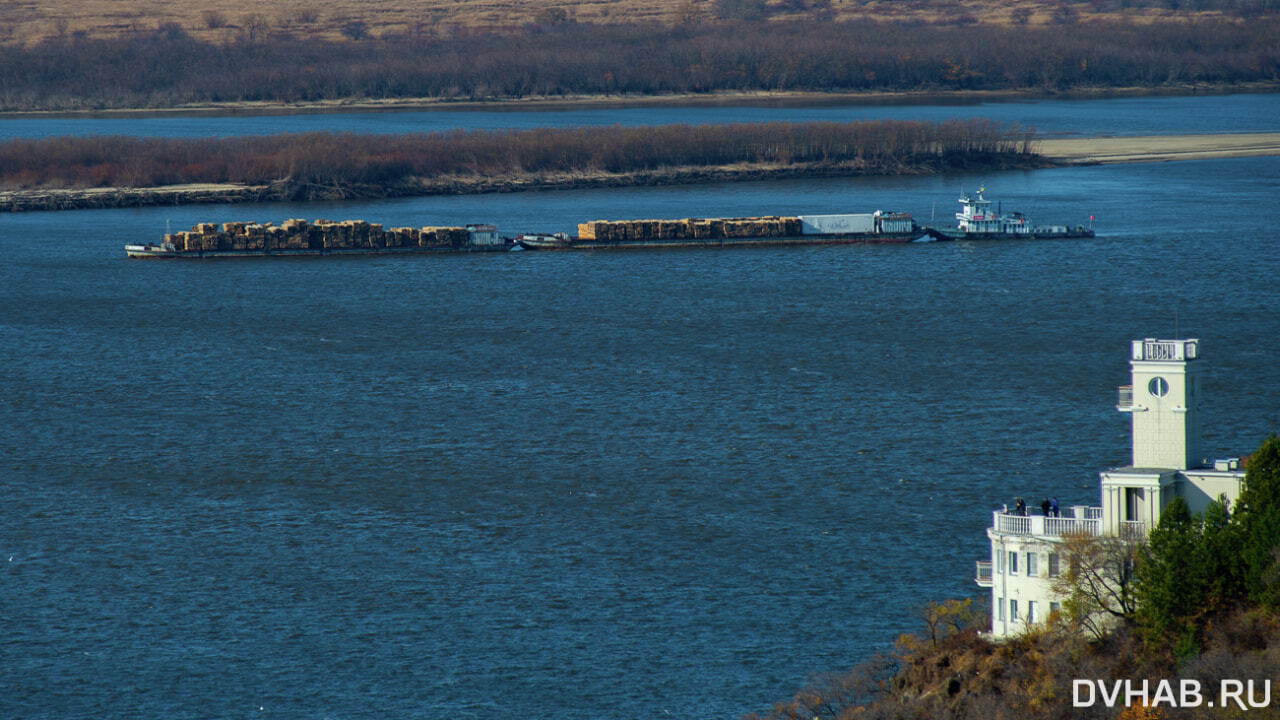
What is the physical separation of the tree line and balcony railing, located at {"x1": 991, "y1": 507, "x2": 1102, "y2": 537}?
133551 millimetres

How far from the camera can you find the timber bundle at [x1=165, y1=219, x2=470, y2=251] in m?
124

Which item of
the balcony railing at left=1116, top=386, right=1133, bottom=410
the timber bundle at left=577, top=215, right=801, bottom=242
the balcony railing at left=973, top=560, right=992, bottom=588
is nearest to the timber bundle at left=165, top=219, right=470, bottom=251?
the timber bundle at left=577, top=215, right=801, bottom=242

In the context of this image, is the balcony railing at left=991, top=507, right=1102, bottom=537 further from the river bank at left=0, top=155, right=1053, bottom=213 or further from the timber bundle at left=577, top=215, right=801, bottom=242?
the river bank at left=0, top=155, right=1053, bottom=213

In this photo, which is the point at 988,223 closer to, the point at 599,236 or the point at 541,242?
the point at 599,236

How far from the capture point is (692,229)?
125m

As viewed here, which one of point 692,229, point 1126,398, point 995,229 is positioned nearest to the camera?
point 1126,398

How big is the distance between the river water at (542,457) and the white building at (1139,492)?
511 cm

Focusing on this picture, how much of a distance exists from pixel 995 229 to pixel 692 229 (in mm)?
21705

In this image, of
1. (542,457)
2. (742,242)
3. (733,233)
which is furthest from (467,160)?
(542,457)

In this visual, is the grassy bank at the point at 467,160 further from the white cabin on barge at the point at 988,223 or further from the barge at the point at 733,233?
the white cabin on barge at the point at 988,223

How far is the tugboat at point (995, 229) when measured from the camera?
403 feet

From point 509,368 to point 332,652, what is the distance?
36425 mm

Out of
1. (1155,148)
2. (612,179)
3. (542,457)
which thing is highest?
(612,179)

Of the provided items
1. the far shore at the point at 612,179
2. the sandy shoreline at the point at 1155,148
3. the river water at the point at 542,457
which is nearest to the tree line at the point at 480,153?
the far shore at the point at 612,179
